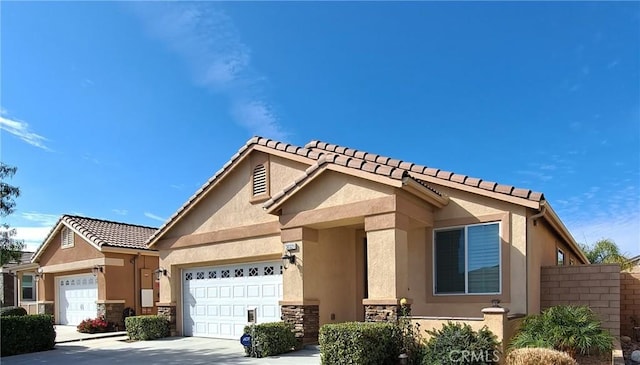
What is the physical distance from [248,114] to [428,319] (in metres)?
11.0

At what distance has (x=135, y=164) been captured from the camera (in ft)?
61.5

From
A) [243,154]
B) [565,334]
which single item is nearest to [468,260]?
[565,334]

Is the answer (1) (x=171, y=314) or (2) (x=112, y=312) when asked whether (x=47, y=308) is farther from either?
(1) (x=171, y=314)

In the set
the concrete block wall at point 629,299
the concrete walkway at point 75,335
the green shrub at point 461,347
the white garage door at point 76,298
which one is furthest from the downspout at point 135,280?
the concrete block wall at point 629,299

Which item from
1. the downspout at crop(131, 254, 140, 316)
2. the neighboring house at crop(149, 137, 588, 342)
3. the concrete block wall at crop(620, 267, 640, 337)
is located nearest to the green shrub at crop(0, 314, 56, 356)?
the neighboring house at crop(149, 137, 588, 342)

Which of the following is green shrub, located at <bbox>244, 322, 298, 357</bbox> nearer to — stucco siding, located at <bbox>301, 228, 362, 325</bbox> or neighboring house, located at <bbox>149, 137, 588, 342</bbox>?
neighboring house, located at <bbox>149, 137, 588, 342</bbox>

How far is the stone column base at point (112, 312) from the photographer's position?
20.4 meters

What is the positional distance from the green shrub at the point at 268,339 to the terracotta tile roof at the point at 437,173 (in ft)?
18.1

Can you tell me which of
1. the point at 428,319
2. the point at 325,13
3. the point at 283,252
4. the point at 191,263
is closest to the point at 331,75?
the point at 325,13

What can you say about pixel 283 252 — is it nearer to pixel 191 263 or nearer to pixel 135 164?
pixel 191 263

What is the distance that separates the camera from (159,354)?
12680mm

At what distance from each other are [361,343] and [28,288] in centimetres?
2645

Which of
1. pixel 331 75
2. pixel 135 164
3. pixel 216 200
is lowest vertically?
pixel 216 200

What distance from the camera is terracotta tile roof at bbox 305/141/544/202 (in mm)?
11195
